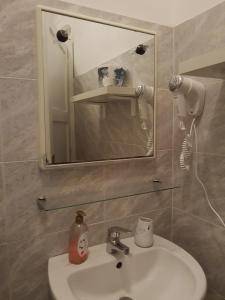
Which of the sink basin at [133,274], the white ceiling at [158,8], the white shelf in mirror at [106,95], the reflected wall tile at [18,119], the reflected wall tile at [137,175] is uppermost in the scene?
the white ceiling at [158,8]

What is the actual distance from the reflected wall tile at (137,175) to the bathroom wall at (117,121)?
0.17 ft

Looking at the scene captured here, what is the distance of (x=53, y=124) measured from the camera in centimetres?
95

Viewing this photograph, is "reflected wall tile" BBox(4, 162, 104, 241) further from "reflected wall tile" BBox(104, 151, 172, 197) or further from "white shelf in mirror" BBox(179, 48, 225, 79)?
"white shelf in mirror" BBox(179, 48, 225, 79)

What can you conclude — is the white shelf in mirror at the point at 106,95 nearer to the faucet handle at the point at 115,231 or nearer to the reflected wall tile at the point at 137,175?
the reflected wall tile at the point at 137,175

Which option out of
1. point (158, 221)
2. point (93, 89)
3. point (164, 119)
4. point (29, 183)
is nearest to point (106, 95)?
point (93, 89)

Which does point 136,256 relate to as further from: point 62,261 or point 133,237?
point 62,261

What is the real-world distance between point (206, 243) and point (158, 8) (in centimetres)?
113

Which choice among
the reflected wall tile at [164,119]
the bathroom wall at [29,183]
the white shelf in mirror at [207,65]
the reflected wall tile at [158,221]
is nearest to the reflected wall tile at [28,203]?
the bathroom wall at [29,183]

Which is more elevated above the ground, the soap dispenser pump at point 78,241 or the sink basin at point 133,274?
the soap dispenser pump at point 78,241

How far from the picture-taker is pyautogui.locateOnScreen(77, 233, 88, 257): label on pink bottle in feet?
3.17

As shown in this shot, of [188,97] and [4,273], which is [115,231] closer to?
[4,273]

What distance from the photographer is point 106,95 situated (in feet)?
3.44

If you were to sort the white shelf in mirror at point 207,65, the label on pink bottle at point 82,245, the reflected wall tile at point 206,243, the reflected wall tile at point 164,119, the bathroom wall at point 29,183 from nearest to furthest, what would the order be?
the white shelf in mirror at point 207,65 → the bathroom wall at point 29,183 → the label on pink bottle at point 82,245 → the reflected wall tile at point 206,243 → the reflected wall tile at point 164,119

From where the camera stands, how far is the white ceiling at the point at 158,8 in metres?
1.03
